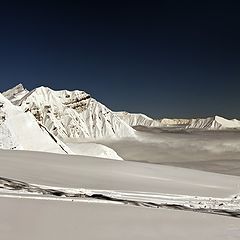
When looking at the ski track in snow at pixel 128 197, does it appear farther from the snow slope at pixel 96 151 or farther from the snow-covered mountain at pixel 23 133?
the snow slope at pixel 96 151

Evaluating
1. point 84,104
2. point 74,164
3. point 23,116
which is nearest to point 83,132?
point 84,104

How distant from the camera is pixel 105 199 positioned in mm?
9828

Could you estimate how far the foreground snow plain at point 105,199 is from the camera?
19.2 ft

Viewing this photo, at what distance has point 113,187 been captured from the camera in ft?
43.3

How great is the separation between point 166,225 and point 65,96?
92.2 meters

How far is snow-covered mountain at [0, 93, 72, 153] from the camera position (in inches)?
1135

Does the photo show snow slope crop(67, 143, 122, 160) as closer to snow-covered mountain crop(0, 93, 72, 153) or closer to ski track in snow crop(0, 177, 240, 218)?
snow-covered mountain crop(0, 93, 72, 153)

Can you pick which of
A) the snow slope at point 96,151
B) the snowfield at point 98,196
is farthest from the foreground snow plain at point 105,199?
the snow slope at point 96,151

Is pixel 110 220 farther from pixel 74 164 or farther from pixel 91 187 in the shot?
pixel 74 164

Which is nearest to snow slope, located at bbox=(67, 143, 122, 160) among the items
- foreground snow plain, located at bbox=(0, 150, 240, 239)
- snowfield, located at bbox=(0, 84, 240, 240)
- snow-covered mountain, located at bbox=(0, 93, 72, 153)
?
snow-covered mountain, located at bbox=(0, 93, 72, 153)

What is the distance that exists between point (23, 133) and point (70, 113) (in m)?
59.4

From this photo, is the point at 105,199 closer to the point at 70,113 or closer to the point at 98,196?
the point at 98,196

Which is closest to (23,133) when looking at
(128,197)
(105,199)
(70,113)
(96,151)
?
(96,151)

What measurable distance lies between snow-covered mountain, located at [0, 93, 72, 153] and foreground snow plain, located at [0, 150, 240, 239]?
34.7 ft
